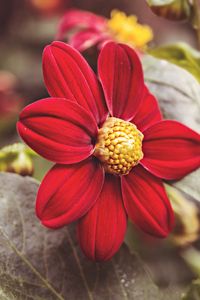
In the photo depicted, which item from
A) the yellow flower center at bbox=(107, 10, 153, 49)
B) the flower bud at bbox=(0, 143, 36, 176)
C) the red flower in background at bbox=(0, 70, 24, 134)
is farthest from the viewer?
the red flower in background at bbox=(0, 70, 24, 134)

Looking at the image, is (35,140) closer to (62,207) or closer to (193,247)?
(62,207)

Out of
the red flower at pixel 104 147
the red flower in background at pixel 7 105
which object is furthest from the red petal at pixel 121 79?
the red flower in background at pixel 7 105

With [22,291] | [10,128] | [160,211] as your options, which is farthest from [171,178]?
[10,128]

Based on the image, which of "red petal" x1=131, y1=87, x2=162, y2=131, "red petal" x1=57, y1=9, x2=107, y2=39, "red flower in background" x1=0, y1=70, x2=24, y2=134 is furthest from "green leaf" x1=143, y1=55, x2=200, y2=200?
"red flower in background" x1=0, y1=70, x2=24, y2=134

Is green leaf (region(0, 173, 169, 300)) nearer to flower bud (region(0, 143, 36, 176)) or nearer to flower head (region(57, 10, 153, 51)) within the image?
flower bud (region(0, 143, 36, 176))

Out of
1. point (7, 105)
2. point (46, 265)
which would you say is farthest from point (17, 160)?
point (7, 105)

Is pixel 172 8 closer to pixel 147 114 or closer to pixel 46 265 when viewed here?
pixel 147 114
